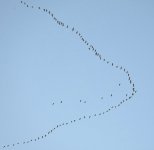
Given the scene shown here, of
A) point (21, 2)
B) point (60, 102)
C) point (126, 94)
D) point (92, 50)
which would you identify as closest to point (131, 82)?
point (126, 94)

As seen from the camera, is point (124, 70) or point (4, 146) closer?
point (124, 70)

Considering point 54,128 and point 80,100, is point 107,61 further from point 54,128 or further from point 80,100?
point 54,128

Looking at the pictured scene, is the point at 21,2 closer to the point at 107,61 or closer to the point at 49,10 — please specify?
the point at 49,10

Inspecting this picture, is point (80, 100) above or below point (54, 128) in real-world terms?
above

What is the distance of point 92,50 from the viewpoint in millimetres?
3273

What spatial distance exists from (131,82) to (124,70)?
0.44 feet

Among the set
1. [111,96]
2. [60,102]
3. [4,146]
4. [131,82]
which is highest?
[131,82]

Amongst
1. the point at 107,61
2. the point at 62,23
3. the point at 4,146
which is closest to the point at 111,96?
the point at 107,61

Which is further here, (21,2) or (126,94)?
(21,2)

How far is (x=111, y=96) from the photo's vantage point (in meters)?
3.22

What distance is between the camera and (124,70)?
318 centimetres

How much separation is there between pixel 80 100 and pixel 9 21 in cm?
112

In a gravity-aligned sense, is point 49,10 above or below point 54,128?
above

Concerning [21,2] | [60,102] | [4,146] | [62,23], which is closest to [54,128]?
[60,102]
